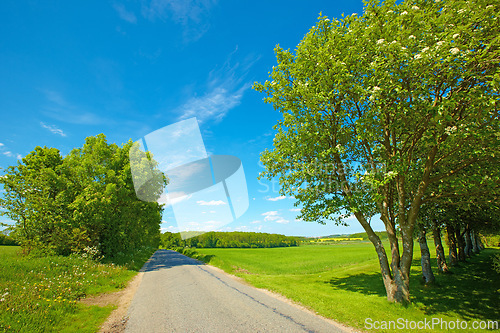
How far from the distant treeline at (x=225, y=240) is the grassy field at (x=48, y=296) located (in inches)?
5065

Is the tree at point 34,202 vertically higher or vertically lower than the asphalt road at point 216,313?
higher

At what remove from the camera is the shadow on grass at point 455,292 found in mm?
9705

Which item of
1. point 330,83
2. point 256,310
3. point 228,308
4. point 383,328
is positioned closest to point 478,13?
point 330,83

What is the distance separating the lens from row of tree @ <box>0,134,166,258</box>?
20.8 metres

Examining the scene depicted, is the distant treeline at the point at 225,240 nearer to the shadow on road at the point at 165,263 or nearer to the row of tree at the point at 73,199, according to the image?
the shadow on road at the point at 165,263

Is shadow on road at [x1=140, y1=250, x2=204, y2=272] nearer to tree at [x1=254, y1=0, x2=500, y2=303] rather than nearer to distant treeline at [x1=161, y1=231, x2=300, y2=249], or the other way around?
tree at [x1=254, y1=0, x2=500, y2=303]

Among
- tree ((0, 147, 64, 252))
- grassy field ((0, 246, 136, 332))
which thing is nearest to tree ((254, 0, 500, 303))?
grassy field ((0, 246, 136, 332))

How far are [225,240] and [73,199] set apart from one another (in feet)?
400

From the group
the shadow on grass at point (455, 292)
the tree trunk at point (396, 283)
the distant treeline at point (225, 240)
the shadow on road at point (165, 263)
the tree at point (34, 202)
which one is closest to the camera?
the shadow on grass at point (455, 292)

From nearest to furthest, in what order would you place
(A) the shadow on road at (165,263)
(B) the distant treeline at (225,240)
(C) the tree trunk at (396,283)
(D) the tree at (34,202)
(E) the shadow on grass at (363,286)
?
(C) the tree trunk at (396,283) → (E) the shadow on grass at (363,286) → (D) the tree at (34,202) → (A) the shadow on road at (165,263) → (B) the distant treeline at (225,240)

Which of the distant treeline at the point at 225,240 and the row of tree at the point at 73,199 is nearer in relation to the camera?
the row of tree at the point at 73,199

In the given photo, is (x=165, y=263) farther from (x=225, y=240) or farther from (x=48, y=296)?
(x=225, y=240)

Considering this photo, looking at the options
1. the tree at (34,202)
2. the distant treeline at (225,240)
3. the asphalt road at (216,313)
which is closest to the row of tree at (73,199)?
the tree at (34,202)

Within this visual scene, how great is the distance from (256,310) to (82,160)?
91.3 ft
